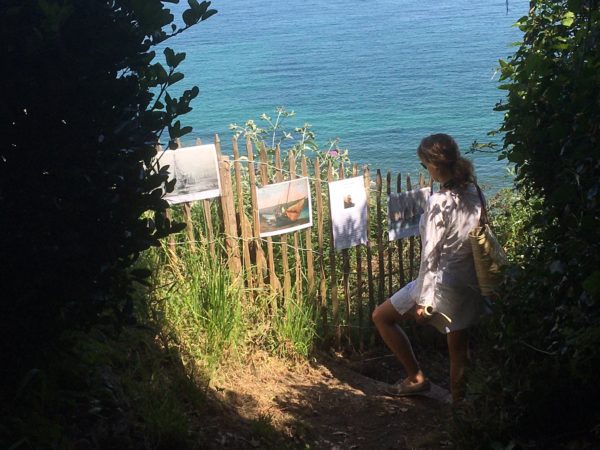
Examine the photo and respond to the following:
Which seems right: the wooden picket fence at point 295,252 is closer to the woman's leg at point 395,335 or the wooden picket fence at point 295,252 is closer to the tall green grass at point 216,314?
the tall green grass at point 216,314

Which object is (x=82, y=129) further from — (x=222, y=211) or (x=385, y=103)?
(x=385, y=103)

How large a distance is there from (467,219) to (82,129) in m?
2.81

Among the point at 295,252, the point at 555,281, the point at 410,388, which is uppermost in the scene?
the point at 555,281

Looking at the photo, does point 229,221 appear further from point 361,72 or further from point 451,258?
point 361,72

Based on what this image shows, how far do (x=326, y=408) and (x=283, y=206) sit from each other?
1.63 metres

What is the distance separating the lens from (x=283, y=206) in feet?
20.2

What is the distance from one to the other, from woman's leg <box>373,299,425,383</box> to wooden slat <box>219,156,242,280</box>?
1184mm

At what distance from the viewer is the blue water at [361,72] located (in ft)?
49.6

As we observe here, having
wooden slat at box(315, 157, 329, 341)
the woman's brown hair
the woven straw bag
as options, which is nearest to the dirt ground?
wooden slat at box(315, 157, 329, 341)

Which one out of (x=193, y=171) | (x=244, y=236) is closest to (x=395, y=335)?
(x=244, y=236)

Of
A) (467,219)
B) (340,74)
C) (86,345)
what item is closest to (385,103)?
(340,74)

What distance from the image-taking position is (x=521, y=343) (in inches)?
139

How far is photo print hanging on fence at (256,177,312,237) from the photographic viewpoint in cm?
609

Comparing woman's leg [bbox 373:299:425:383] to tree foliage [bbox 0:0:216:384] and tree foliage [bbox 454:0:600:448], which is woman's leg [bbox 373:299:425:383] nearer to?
tree foliage [bbox 454:0:600:448]
